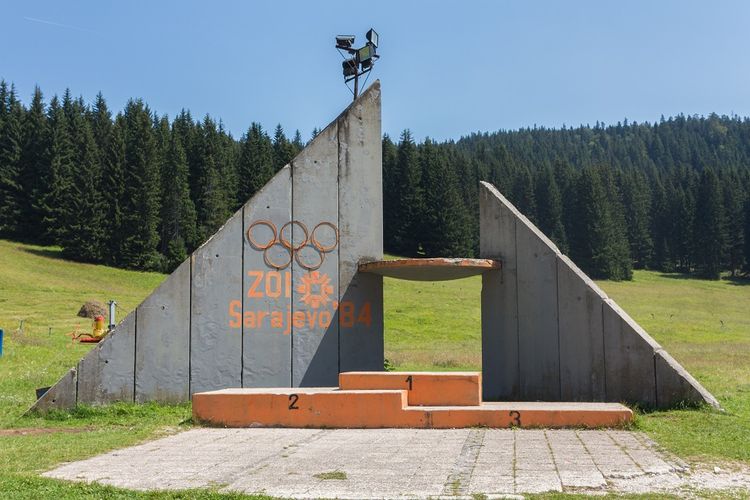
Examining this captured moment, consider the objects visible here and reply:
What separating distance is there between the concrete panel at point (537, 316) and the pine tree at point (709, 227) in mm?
92583

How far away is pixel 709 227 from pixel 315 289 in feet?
328

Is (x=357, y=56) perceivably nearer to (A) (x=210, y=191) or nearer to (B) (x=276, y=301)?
(B) (x=276, y=301)

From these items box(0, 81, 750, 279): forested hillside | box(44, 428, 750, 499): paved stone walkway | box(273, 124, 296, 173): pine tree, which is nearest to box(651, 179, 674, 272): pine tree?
box(0, 81, 750, 279): forested hillside

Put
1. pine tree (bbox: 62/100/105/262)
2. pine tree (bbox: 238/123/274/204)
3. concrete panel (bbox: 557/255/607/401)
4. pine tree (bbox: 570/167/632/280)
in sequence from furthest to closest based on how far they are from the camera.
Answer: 1. pine tree (bbox: 570/167/632/280)
2. pine tree (bbox: 238/123/274/204)
3. pine tree (bbox: 62/100/105/262)
4. concrete panel (bbox: 557/255/607/401)

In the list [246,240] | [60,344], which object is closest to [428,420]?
[246,240]

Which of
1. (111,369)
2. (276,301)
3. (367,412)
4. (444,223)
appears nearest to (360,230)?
(276,301)

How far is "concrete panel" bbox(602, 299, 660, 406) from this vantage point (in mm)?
13102

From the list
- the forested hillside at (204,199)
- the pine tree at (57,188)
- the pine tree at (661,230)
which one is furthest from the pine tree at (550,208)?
the pine tree at (57,188)

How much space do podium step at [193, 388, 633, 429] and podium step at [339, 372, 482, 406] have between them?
0.71 feet

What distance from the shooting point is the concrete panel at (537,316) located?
14383 mm

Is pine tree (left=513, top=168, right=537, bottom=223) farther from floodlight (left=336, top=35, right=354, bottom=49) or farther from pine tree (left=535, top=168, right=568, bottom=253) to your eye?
floodlight (left=336, top=35, right=354, bottom=49)

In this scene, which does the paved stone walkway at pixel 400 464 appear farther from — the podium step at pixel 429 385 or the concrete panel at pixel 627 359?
the concrete panel at pixel 627 359

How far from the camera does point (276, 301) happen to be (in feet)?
48.8

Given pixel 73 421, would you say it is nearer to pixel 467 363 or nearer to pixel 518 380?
pixel 518 380
